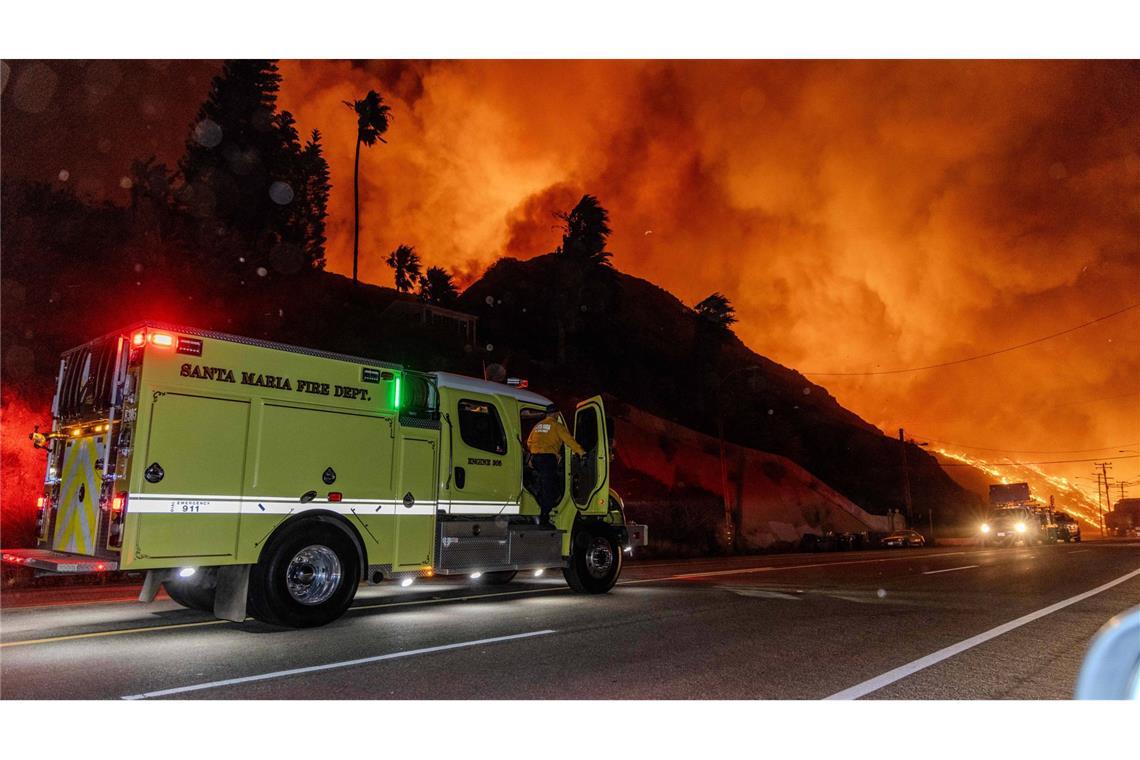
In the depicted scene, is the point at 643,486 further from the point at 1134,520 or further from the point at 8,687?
the point at 1134,520

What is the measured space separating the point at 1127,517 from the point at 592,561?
6912 cm

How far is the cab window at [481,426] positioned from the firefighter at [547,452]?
0.52 m

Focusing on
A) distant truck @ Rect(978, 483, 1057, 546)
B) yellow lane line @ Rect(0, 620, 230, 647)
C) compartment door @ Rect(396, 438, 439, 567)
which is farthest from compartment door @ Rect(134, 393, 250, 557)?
distant truck @ Rect(978, 483, 1057, 546)

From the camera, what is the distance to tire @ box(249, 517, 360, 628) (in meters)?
7.50

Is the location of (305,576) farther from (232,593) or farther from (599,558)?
(599,558)

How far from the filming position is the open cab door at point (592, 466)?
1121 centimetres

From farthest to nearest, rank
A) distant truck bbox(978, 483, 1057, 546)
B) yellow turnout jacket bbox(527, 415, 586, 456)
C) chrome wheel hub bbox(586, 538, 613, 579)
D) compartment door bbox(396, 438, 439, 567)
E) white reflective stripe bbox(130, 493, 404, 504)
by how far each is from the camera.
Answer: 1. distant truck bbox(978, 483, 1057, 546)
2. chrome wheel hub bbox(586, 538, 613, 579)
3. yellow turnout jacket bbox(527, 415, 586, 456)
4. compartment door bbox(396, 438, 439, 567)
5. white reflective stripe bbox(130, 493, 404, 504)

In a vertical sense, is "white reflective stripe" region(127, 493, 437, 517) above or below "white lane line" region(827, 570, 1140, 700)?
above

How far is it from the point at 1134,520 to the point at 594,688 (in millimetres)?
73060

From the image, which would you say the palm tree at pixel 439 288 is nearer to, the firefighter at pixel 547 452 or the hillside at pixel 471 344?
the hillside at pixel 471 344

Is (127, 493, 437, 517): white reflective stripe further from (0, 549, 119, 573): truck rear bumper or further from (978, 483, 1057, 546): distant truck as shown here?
(978, 483, 1057, 546): distant truck

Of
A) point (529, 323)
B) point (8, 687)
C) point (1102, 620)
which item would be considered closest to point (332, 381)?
point (8, 687)

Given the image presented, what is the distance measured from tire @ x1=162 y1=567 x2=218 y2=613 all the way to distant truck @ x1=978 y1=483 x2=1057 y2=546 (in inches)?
1492

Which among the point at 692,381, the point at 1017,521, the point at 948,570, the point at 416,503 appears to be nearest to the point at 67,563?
the point at 416,503
